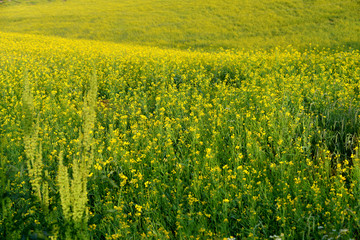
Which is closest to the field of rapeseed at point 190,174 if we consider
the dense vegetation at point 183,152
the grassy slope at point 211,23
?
the dense vegetation at point 183,152

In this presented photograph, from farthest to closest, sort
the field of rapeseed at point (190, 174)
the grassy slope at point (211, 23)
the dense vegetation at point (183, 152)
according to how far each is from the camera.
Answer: the grassy slope at point (211, 23)
the dense vegetation at point (183, 152)
the field of rapeseed at point (190, 174)

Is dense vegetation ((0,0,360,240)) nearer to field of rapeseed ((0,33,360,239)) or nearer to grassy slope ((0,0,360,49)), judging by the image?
field of rapeseed ((0,33,360,239))

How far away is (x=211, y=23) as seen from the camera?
22.8m

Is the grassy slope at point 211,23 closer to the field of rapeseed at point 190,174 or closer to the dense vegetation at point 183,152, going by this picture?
the dense vegetation at point 183,152

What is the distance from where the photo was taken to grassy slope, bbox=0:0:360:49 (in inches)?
676

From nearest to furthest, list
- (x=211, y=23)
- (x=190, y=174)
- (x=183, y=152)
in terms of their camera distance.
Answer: (x=190, y=174) → (x=183, y=152) → (x=211, y=23)

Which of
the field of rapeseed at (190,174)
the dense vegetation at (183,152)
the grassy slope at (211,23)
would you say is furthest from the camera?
the grassy slope at (211,23)

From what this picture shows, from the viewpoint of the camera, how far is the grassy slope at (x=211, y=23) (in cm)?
1717

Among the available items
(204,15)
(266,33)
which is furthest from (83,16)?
(266,33)

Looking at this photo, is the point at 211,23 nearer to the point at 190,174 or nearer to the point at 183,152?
the point at 183,152

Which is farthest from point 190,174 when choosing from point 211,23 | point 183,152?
point 211,23

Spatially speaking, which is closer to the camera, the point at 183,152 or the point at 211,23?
the point at 183,152

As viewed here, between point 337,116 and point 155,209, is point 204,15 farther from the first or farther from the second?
point 155,209

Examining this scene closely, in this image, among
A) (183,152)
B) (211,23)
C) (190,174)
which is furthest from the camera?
(211,23)
